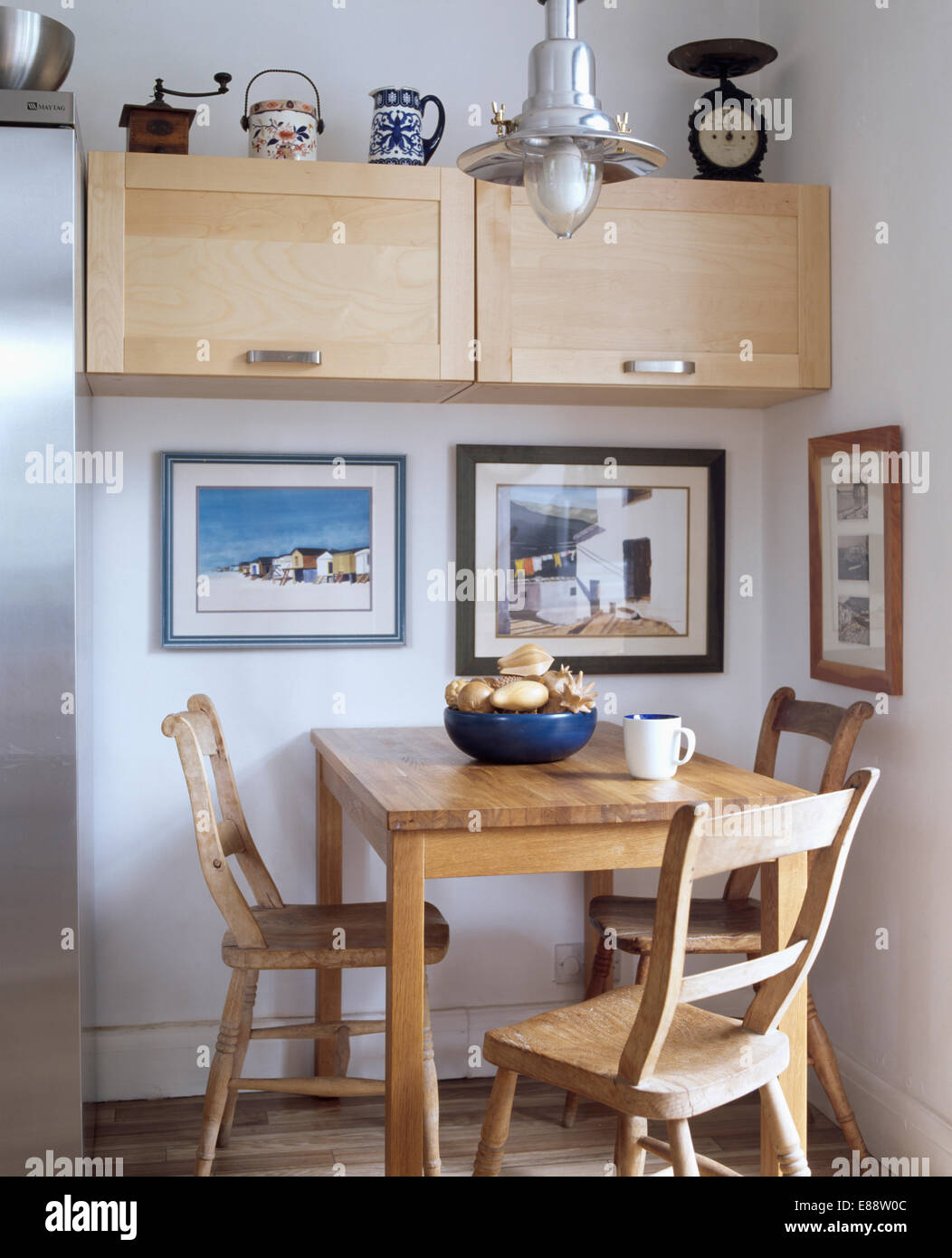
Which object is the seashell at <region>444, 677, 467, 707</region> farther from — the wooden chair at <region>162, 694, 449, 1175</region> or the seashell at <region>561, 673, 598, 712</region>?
the wooden chair at <region>162, 694, 449, 1175</region>

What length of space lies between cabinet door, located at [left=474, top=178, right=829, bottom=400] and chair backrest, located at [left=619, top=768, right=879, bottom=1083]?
1233 millimetres

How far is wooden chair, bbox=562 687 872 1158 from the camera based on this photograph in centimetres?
240

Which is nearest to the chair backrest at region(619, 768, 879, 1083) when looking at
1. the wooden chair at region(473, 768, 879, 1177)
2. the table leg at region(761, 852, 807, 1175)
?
the wooden chair at region(473, 768, 879, 1177)

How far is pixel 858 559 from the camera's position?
2578mm

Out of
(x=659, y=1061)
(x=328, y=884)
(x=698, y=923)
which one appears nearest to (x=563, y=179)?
(x=659, y=1061)

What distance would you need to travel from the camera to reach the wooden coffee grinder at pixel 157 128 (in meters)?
2.51

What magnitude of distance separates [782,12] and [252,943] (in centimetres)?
247

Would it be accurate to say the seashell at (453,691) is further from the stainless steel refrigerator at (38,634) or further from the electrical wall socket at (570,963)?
the electrical wall socket at (570,963)

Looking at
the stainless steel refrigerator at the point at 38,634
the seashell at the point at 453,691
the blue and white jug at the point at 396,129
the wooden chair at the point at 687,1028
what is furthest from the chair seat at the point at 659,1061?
the blue and white jug at the point at 396,129

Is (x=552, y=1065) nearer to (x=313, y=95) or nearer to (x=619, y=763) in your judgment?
(x=619, y=763)

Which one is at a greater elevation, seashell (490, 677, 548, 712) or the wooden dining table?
seashell (490, 677, 548, 712)

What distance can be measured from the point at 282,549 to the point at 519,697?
88 cm

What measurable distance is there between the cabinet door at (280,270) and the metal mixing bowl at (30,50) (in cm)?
19

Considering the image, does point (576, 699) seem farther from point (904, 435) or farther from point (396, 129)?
point (396, 129)
